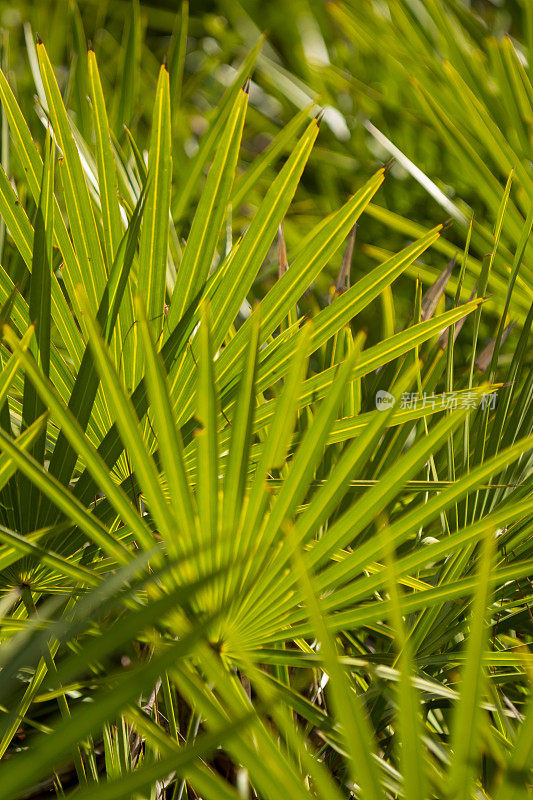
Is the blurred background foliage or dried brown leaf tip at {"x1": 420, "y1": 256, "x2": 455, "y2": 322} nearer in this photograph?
dried brown leaf tip at {"x1": 420, "y1": 256, "x2": 455, "y2": 322}

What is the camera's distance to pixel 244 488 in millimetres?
420

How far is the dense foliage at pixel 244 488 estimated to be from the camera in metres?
0.33

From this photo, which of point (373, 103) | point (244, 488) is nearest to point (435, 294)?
point (244, 488)

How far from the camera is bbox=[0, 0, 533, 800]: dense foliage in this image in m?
0.33

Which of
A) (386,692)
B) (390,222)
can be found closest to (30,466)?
(386,692)

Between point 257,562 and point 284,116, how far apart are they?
39.8 inches

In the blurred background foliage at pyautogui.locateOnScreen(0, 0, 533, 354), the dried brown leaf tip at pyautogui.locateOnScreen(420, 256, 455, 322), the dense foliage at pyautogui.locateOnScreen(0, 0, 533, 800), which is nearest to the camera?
the dense foliage at pyautogui.locateOnScreen(0, 0, 533, 800)

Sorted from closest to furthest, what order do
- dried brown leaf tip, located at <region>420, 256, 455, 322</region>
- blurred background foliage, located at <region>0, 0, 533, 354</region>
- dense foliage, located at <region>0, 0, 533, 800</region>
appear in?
dense foliage, located at <region>0, 0, 533, 800</region> < dried brown leaf tip, located at <region>420, 256, 455, 322</region> < blurred background foliage, located at <region>0, 0, 533, 354</region>

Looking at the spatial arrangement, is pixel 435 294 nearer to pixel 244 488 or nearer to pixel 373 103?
pixel 244 488

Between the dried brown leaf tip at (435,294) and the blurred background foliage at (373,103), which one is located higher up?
the blurred background foliage at (373,103)

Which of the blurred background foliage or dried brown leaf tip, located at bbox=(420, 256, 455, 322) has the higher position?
the blurred background foliage

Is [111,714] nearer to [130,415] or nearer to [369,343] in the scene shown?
[130,415]

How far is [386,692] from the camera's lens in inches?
18.6

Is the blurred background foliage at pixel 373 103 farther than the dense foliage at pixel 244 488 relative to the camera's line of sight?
Yes
